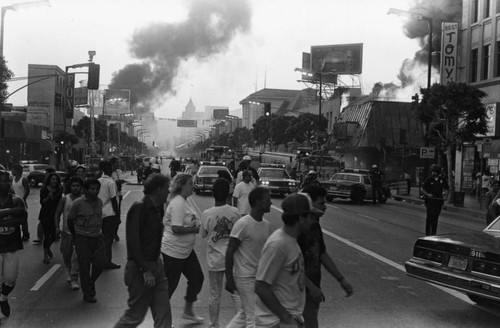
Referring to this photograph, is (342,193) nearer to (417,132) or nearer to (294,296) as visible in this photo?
(294,296)

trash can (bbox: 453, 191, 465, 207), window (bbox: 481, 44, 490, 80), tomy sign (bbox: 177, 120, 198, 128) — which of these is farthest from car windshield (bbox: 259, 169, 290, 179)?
tomy sign (bbox: 177, 120, 198, 128)

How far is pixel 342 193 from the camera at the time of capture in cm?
2572

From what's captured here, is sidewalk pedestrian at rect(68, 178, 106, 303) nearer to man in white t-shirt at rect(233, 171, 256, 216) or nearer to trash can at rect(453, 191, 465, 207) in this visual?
man in white t-shirt at rect(233, 171, 256, 216)

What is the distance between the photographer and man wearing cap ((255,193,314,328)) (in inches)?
147

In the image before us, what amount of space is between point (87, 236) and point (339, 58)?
270 feet

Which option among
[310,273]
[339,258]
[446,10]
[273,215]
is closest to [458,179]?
[446,10]

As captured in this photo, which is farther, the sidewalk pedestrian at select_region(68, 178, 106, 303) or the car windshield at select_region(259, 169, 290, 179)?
the car windshield at select_region(259, 169, 290, 179)

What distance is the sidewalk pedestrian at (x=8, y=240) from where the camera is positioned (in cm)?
633

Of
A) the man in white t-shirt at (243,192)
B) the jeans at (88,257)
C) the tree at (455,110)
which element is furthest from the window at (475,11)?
the jeans at (88,257)

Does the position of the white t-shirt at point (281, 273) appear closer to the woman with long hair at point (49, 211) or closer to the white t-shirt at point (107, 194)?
the white t-shirt at point (107, 194)

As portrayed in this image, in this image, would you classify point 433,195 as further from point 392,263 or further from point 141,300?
point 141,300

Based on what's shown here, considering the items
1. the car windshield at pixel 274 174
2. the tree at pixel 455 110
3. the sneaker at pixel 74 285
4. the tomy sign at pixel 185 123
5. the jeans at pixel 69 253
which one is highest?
the tomy sign at pixel 185 123

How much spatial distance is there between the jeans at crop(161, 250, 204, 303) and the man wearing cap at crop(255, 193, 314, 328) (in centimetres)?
208

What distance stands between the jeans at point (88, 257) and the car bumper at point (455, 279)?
393cm
